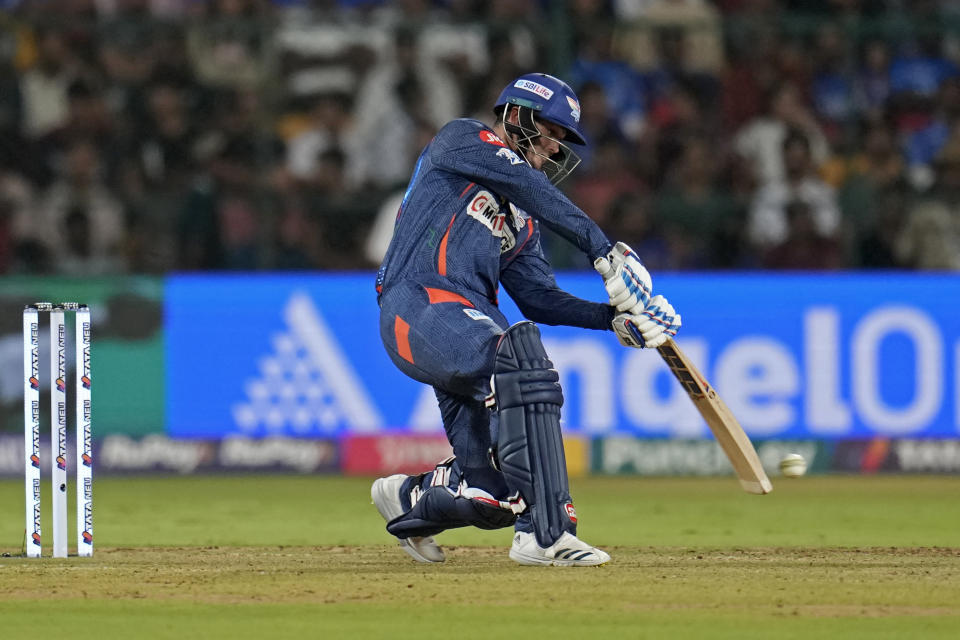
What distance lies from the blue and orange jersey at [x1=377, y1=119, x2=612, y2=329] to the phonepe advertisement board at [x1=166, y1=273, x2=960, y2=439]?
4695 mm

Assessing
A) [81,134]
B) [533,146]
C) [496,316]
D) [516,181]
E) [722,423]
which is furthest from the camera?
[81,134]

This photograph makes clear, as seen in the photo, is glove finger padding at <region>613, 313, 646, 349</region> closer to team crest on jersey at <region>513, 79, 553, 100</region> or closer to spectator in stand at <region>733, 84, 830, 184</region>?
team crest on jersey at <region>513, 79, 553, 100</region>

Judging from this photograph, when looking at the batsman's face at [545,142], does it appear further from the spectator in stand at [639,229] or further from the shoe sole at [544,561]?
the spectator in stand at [639,229]

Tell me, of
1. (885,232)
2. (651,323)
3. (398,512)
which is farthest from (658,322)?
(885,232)

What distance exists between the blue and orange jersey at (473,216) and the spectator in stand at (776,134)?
264 inches

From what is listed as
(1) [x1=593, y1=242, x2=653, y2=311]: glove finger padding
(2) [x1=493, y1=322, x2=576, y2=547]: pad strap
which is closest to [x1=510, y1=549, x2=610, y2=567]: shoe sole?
(2) [x1=493, y1=322, x2=576, y2=547]: pad strap

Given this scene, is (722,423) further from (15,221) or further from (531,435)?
(15,221)

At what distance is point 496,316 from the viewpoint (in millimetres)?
6473

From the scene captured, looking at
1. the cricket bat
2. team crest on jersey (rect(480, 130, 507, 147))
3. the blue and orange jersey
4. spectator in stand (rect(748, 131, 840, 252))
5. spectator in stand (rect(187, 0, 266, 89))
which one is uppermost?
spectator in stand (rect(187, 0, 266, 89))

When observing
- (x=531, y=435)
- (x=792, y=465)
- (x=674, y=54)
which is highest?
(x=674, y=54)

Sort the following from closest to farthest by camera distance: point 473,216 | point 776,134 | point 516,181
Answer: point 516,181
point 473,216
point 776,134

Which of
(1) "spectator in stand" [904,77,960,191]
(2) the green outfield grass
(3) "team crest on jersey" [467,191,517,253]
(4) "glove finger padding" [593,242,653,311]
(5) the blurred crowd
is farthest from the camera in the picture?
(1) "spectator in stand" [904,77,960,191]

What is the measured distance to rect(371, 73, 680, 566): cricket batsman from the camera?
6.00 m

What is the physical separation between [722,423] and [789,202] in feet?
18.8
